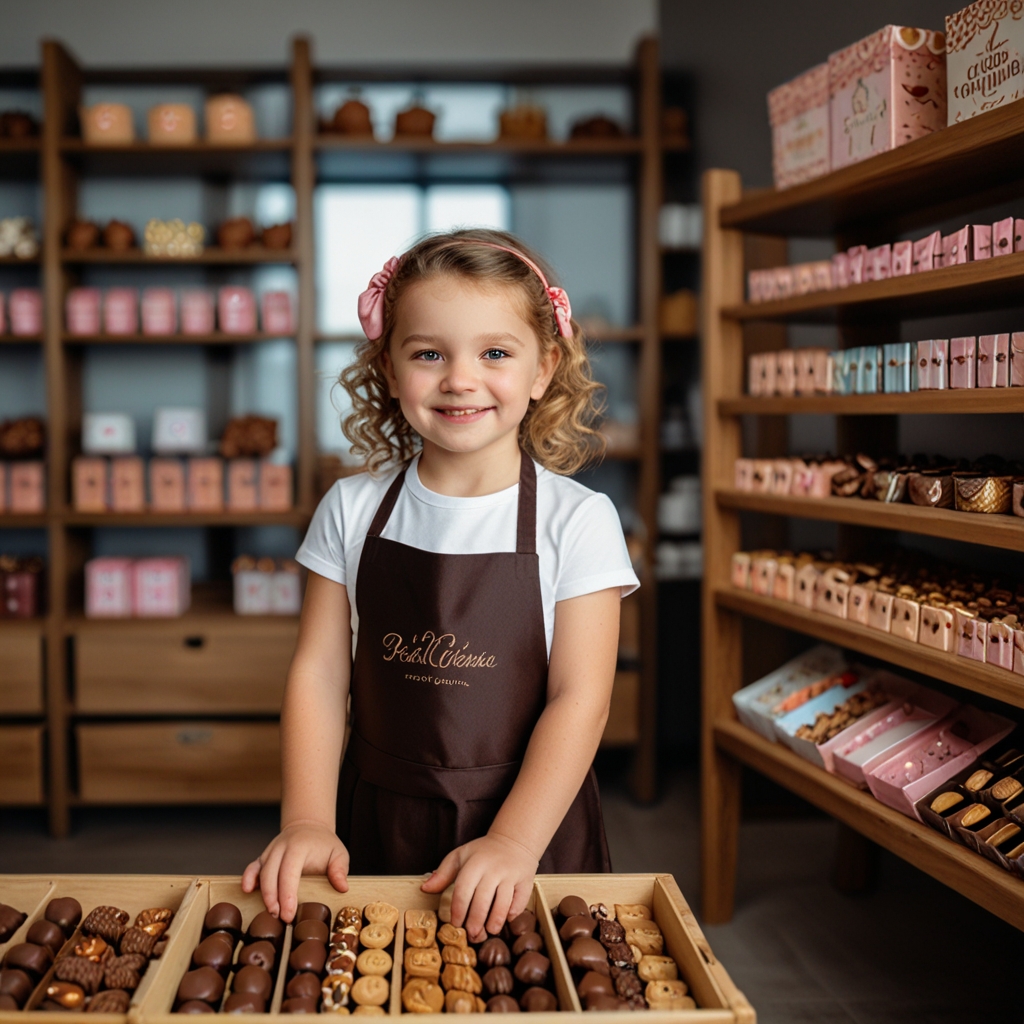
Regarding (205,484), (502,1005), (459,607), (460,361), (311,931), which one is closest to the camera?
(502,1005)

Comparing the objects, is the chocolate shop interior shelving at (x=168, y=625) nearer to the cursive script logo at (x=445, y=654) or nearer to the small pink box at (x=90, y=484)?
the small pink box at (x=90, y=484)

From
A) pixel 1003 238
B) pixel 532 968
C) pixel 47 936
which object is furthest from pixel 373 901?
pixel 1003 238

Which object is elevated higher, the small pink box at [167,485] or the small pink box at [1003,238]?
the small pink box at [1003,238]

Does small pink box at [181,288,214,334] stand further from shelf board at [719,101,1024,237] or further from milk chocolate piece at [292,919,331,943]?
milk chocolate piece at [292,919,331,943]

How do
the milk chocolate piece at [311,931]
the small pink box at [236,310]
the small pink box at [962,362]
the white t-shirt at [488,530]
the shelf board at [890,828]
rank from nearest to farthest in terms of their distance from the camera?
the milk chocolate piece at [311,931], the white t-shirt at [488,530], the shelf board at [890,828], the small pink box at [962,362], the small pink box at [236,310]

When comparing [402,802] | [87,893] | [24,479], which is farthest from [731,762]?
[24,479]

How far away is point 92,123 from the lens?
Result: 10.2 feet

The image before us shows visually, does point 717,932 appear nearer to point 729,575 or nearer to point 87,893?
point 729,575

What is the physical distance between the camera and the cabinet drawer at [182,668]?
3.09m

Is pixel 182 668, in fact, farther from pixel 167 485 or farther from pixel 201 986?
pixel 201 986

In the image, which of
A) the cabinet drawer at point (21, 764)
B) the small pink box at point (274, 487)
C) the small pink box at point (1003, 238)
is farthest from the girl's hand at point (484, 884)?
the cabinet drawer at point (21, 764)

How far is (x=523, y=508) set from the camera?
4.32 feet

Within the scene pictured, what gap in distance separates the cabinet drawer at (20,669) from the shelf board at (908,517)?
7.18 feet

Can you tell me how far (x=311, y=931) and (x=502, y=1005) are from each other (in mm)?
207
